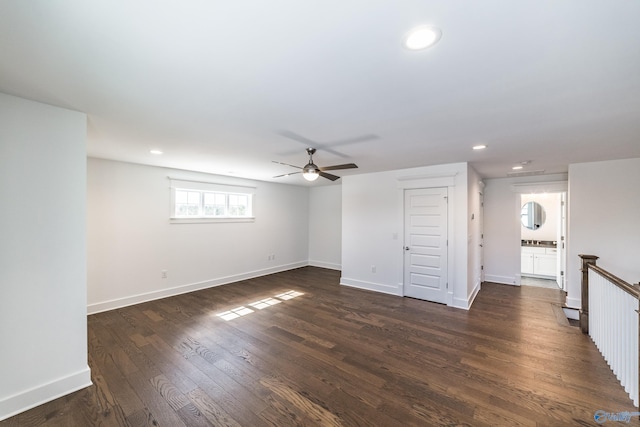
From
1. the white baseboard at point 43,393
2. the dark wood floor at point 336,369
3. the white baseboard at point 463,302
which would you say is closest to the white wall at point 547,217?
the dark wood floor at point 336,369

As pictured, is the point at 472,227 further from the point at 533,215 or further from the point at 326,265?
the point at 326,265

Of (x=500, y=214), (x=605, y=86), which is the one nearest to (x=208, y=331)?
(x=605, y=86)

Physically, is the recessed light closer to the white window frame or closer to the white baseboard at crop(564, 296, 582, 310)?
the white window frame

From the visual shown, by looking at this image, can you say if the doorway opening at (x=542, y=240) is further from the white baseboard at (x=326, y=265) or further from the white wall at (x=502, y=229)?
the white baseboard at (x=326, y=265)

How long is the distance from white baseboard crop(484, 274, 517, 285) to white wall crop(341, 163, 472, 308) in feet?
7.29

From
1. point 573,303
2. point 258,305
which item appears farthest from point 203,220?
point 573,303

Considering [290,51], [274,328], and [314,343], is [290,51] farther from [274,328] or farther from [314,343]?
[274,328]

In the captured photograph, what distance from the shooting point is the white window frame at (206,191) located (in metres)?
4.95

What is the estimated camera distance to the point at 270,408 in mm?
2039

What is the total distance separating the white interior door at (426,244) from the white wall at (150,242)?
3.65 m

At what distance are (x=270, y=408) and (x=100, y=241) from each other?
394cm

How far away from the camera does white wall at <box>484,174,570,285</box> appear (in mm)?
5707

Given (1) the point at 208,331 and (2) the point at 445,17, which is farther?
(1) the point at 208,331

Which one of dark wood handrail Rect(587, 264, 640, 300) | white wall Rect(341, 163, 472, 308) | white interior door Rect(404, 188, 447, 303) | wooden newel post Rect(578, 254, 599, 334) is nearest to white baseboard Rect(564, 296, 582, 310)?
wooden newel post Rect(578, 254, 599, 334)
